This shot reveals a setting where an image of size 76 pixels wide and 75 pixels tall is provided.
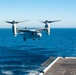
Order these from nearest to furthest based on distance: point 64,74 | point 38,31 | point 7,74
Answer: point 64,74, point 38,31, point 7,74

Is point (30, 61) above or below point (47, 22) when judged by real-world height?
below

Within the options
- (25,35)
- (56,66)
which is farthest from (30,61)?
(56,66)

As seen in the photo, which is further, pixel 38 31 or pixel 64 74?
pixel 38 31

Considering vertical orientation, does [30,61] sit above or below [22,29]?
below

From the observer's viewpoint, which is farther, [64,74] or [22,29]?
[22,29]

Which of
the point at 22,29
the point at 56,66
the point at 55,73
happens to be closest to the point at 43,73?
the point at 55,73

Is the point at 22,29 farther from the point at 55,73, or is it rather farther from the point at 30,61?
the point at 30,61

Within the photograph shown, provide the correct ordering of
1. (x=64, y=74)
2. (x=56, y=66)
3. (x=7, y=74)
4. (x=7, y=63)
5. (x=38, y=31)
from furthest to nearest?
1. (x=7, y=63)
2. (x=7, y=74)
3. (x=38, y=31)
4. (x=56, y=66)
5. (x=64, y=74)

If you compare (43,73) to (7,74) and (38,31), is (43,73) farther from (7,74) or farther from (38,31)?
(7,74)


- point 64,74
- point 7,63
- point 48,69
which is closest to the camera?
point 64,74
